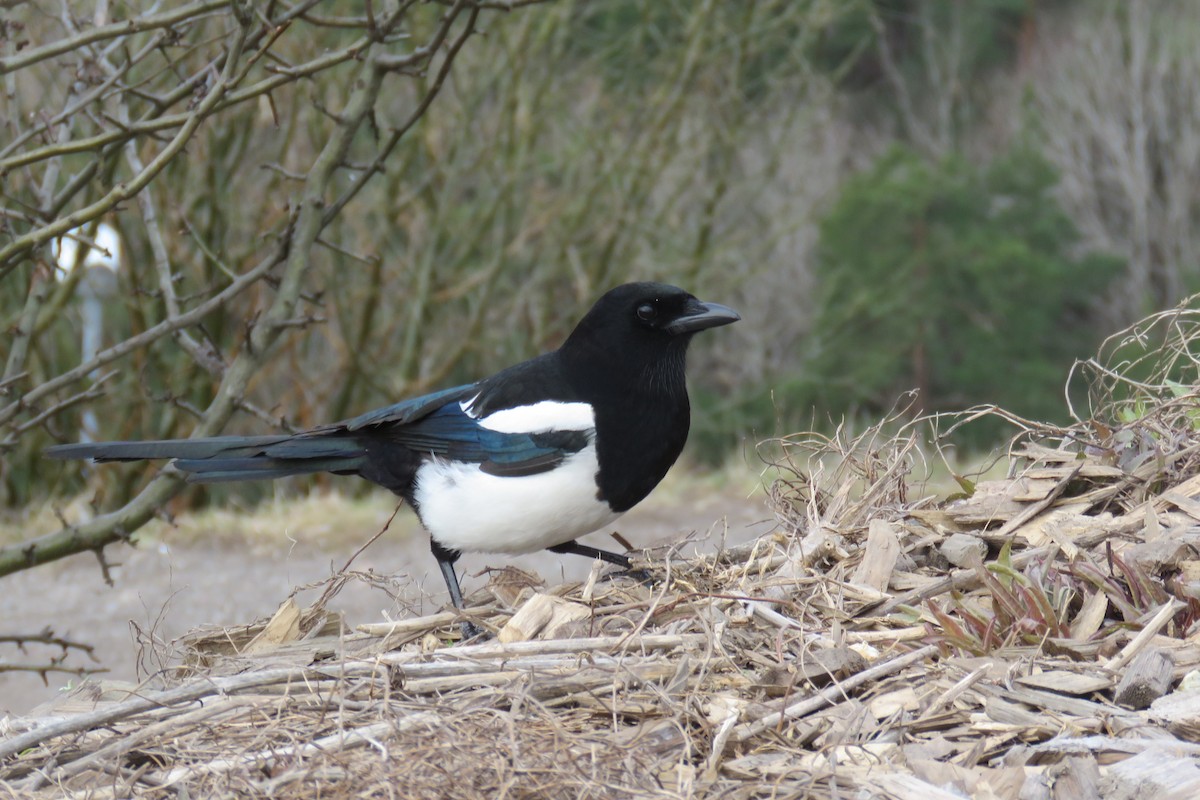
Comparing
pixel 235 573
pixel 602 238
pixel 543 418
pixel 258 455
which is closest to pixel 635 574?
pixel 543 418

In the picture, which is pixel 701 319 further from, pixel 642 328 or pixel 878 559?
pixel 878 559

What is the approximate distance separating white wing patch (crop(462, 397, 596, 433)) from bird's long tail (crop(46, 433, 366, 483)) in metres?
0.40

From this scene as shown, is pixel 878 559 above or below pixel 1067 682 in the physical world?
above

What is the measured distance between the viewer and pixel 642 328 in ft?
11.0

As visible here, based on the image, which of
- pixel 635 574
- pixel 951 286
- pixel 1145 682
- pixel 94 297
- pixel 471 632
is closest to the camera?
pixel 1145 682

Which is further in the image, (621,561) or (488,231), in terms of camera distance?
(488,231)

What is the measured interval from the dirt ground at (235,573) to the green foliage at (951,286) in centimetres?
371

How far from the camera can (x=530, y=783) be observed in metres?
1.89

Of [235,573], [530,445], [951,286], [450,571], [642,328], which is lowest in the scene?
[235,573]

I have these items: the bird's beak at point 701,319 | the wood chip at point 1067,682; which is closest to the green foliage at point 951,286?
the bird's beak at point 701,319

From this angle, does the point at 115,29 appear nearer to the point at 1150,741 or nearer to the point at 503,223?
the point at 1150,741

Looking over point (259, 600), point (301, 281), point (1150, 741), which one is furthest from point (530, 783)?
point (259, 600)

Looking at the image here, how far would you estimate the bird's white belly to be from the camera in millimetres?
3139

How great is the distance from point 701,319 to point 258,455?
1166mm
